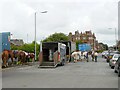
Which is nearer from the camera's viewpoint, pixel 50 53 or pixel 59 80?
pixel 59 80

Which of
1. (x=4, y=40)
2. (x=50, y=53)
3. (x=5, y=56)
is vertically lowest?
(x=5, y=56)

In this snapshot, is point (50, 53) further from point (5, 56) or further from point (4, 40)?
point (4, 40)

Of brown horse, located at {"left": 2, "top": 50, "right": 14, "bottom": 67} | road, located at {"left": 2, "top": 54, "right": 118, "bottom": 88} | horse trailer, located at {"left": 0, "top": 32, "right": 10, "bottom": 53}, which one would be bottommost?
road, located at {"left": 2, "top": 54, "right": 118, "bottom": 88}

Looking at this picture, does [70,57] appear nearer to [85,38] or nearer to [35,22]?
[35,22]

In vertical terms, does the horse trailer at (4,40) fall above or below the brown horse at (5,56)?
above

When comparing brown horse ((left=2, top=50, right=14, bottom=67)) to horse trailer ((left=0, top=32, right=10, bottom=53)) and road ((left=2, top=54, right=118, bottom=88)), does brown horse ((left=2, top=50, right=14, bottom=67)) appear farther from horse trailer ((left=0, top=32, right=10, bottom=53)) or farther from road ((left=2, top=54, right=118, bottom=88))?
road ((left=2, top=54, right=118, bottom=88))

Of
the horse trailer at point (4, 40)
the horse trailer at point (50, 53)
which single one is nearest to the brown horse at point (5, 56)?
the horse trailer at point (4, 40)

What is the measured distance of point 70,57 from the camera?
4994 centimetres

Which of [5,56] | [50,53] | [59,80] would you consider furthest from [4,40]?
[59,80]

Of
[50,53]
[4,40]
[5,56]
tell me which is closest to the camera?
[4,40]

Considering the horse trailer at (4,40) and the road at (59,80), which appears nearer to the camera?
the road at (59,80)

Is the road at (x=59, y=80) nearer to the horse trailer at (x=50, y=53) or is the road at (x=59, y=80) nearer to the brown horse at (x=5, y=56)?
the brown horse at (x=5, y=56)

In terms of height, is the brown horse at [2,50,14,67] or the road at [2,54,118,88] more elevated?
the brown horse at [2,50,14,67]

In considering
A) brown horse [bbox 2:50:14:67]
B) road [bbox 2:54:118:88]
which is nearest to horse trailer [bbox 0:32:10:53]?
brown horse [bbox 2:50:14:67]
